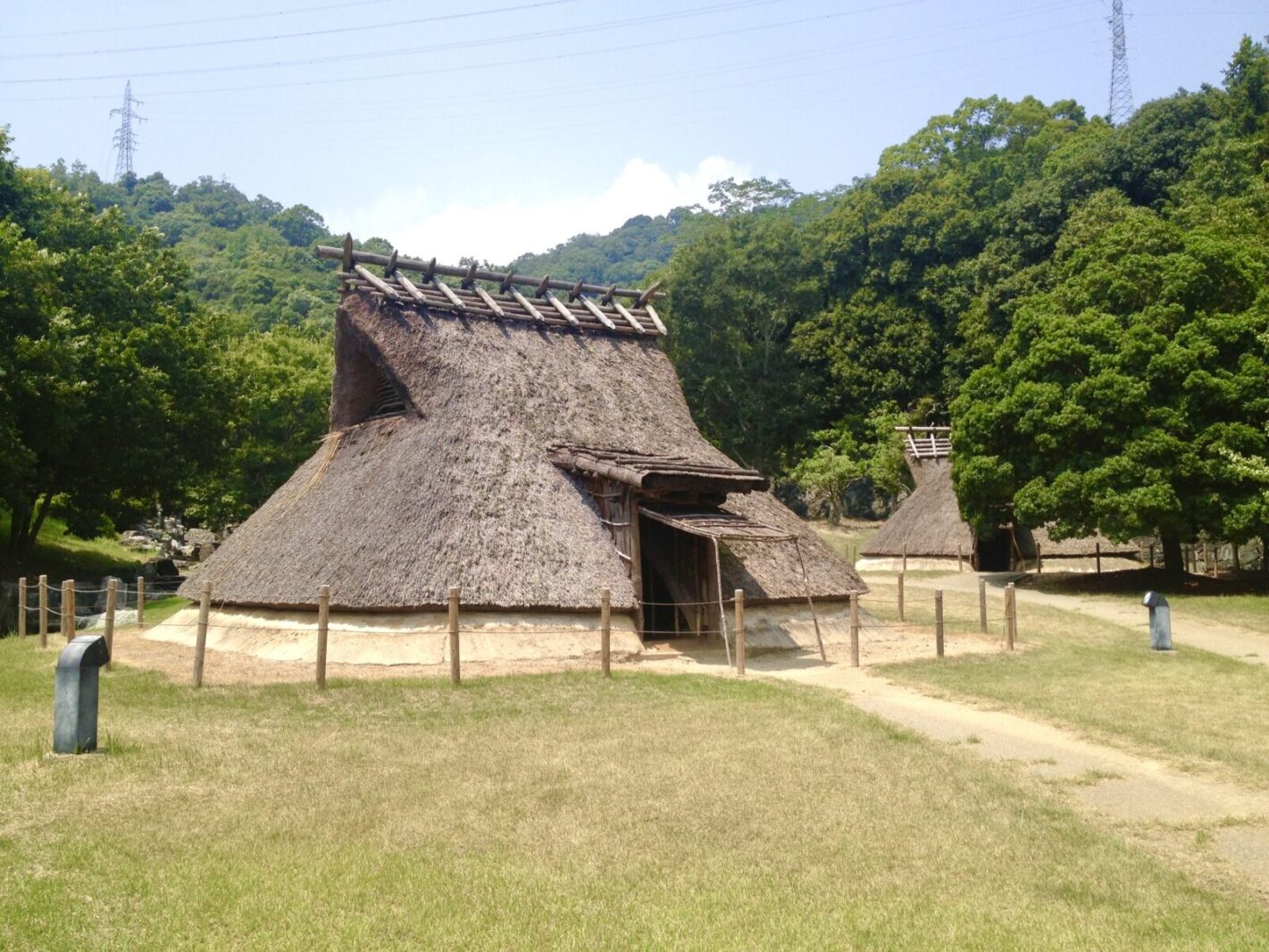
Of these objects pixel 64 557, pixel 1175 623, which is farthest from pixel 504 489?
pixel 64 557

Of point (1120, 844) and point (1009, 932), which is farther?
point (1120, 844)

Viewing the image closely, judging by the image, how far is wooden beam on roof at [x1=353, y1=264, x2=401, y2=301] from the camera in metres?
20.7

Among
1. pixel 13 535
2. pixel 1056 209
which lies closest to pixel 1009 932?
pixel 13 535

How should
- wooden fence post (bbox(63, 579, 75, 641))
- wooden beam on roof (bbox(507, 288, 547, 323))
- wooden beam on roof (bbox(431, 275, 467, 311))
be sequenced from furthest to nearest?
wooden beam on roof (bbox(507, 288, 547, 323)) < wooden beam on roof (bbox(431, 275, 467, 311)) < wooden fence post (bbox(63, 579, 75, 641))

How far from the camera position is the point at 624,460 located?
17547mm

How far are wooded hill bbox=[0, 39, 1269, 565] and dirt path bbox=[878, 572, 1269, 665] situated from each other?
193 centimetres

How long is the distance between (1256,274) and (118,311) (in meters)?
32.0

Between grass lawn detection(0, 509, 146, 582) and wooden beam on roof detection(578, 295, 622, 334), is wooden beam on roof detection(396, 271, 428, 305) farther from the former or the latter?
grass lawn detection(0, 509, 146, 582)

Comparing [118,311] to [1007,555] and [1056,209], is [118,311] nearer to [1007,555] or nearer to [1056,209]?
[1007,555]

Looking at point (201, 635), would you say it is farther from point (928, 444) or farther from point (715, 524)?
point (928, 444)

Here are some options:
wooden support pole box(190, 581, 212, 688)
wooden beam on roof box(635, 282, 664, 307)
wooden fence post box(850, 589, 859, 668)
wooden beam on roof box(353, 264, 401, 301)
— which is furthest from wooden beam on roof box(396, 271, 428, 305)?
wooden fence post box(850, 589, 859, 668)

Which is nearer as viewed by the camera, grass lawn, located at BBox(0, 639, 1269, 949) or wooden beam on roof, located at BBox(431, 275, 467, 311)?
grass lawn, located at BBox(0, 639, 1269, 949)

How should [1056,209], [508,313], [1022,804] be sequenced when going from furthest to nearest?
[1056,209] → [508,313] → [1022,804]

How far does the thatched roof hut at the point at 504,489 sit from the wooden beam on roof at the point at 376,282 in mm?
57
